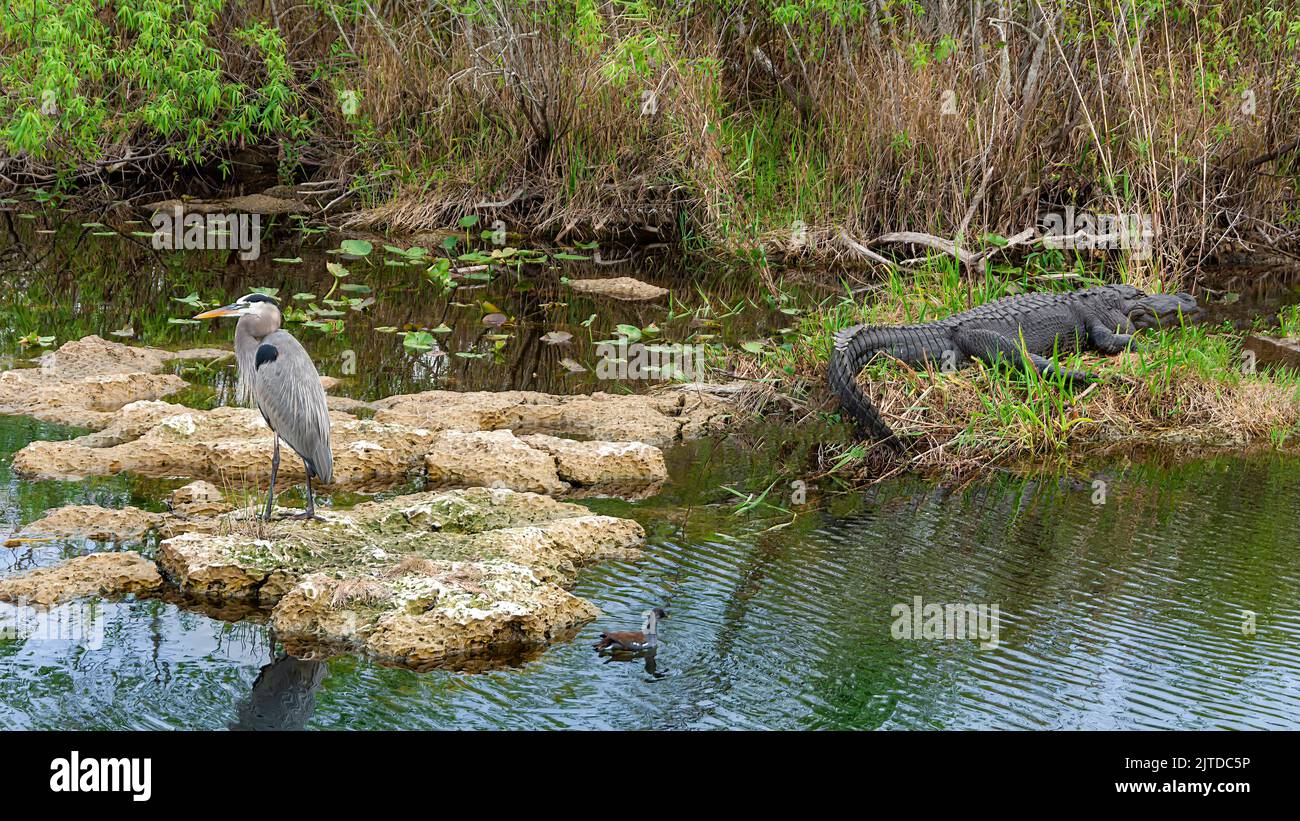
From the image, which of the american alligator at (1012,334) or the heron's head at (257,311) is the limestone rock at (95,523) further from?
the american alligator at (1012,334)

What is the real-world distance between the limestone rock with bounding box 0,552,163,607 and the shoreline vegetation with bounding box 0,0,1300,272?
618 centimetres

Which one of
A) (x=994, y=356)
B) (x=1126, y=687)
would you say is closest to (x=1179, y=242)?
(x=994, y=356)

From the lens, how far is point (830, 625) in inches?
195

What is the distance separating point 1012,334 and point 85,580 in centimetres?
498

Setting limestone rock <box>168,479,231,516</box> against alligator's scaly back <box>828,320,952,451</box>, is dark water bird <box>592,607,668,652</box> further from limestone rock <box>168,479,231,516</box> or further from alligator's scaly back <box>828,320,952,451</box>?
alligator's scaly back <box>828,320,952,451</box>

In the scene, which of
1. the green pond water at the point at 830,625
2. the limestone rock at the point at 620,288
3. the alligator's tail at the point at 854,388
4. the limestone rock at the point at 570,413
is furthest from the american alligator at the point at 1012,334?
the limestone rock at the point at 620,288

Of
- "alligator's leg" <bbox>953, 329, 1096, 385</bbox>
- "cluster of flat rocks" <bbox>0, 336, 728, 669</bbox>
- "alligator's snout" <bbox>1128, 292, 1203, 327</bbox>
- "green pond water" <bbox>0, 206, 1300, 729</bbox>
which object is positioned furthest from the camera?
"alligator's snout" <bbox>1128, 292, 1203, 327</bbox>

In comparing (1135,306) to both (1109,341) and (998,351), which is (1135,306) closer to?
(1109,341)

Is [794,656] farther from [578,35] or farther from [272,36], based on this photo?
[272,36]

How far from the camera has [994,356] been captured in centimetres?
733

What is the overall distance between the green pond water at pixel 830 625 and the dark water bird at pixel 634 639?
8cm

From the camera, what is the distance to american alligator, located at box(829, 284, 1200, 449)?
7004 mm

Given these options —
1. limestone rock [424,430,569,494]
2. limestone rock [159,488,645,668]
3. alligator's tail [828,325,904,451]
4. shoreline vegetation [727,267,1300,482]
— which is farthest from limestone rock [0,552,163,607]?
alligator's tail [828,325,904,451]

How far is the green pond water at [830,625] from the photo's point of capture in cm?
429
